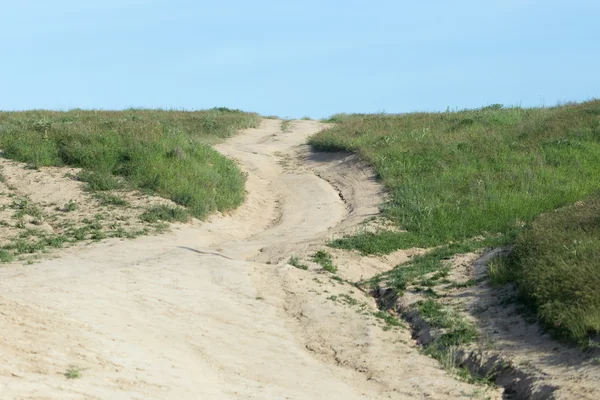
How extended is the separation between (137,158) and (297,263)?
7.01 metres

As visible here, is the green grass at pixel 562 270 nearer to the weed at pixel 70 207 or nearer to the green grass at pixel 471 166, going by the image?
the green grass at pixel 471 166

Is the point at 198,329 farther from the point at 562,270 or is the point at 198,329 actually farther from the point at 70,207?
the point at 70,207

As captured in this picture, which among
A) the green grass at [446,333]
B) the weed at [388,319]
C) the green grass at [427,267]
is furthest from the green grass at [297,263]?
the green grass at [446,333]

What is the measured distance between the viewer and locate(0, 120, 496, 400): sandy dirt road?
27.7 ft

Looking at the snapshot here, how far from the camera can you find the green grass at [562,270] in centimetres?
1034

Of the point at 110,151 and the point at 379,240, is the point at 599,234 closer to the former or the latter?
the point at 379,240

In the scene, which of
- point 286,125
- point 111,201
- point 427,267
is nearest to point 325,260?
point 427,267

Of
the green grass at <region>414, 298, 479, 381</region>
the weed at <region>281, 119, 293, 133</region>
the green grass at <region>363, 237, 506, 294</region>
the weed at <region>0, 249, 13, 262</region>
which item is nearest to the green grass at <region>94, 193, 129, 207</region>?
the weed at <region>0, 249, 13, 262</region>

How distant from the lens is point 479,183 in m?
20.0

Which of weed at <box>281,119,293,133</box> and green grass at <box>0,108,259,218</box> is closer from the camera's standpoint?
green grass at <box>0,108,259,218</box>

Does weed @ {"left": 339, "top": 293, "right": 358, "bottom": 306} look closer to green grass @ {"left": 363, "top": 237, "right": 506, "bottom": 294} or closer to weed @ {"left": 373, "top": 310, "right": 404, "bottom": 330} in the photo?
weed @ {"left": 373, "top": 310, "right": 404, "bottom": 330}

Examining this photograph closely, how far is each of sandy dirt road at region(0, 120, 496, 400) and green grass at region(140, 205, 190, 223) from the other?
1.30 ft

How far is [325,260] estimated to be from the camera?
14.9 m

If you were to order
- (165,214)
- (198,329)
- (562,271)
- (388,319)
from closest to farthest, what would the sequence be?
(198,329), (562,271), (388,319), (165,214)
